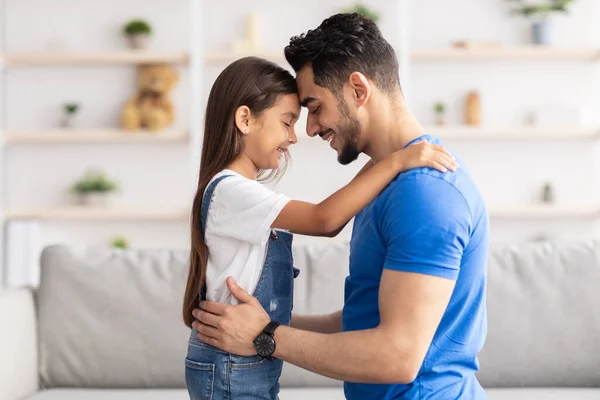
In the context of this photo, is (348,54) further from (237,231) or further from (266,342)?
(266,342)

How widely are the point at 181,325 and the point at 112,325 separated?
0.22 meters

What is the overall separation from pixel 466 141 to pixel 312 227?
4025 millimetres

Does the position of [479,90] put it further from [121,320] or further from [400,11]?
[121,320]

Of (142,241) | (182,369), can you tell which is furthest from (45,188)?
(182,369)

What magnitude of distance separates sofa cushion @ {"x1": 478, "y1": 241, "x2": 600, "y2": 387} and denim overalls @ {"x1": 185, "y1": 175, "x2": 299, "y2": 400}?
898 mm

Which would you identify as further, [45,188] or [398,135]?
[45,188]

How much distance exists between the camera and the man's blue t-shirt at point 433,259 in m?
1.39

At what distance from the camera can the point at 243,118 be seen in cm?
176

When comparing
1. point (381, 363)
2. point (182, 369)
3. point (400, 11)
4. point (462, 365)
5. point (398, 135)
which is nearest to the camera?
point (381, 363)

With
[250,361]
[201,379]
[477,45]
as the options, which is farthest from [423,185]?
[477,45]

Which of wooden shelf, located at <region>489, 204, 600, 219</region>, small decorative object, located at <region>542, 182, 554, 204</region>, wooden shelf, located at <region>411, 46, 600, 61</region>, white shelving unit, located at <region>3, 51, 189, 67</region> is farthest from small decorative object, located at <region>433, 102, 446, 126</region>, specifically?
white shelving unit, located at <region>3, 51, 189, 67</region>

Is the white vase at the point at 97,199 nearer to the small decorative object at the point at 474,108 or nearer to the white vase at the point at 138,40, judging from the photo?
the white vase at the point at 138,40

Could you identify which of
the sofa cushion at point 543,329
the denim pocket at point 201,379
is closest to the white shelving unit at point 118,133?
the sofa cushion at point 543,329

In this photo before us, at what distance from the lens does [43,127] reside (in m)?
5.54
